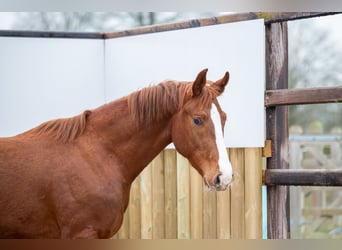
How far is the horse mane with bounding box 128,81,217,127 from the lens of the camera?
193 cm

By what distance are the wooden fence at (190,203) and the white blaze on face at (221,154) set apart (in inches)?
16.7

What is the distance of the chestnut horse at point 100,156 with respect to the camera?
185 cm

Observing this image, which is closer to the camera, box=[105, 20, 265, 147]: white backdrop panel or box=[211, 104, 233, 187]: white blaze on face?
box=[211, 104, 233, 187]: white blaze on face

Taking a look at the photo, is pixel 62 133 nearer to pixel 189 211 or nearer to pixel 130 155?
pixel 130 155

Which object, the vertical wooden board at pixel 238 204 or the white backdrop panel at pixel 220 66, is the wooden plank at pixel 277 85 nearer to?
the white backdrop panel at pixel 220 66

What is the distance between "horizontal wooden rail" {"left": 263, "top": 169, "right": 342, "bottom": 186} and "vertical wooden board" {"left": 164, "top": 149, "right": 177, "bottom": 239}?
46cm

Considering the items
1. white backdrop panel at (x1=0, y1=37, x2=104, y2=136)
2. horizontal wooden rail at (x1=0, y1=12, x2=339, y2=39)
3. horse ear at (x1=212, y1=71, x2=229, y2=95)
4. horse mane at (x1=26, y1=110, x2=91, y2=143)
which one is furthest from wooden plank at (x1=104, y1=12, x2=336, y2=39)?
horse mane at (x1=26, y1=110, x2=91, y2=143)

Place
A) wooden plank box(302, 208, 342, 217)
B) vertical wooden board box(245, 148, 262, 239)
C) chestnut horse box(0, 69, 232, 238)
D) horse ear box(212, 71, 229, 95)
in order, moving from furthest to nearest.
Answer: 1. wooden plank box(302, 208, 342, 217)
2. vertical wooden board box(245, 148, 262, 239)
3. horse ear box(212, 71, 229, 95)
4. chestnut horse box(0, 69, 232, 238)

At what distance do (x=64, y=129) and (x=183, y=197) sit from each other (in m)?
0.76

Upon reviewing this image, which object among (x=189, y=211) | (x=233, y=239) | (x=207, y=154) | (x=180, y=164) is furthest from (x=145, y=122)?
(x=233, y=239)

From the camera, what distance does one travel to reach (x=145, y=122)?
194 centimetres

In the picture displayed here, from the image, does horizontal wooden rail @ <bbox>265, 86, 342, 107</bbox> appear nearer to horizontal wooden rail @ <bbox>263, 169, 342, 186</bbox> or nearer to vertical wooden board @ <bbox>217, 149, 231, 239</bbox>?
horizontal wooden rail @ <bbox>263, 169, 342, 186</bbox>

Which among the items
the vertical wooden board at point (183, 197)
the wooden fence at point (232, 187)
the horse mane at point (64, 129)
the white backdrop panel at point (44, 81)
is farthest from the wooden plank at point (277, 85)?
the horse mane at point (64, 129)

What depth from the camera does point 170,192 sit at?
2.38m
